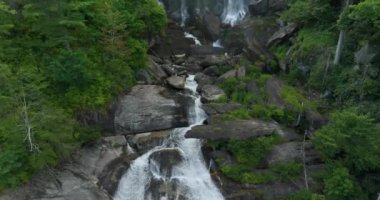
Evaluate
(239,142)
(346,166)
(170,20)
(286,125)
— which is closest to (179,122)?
(239,142)

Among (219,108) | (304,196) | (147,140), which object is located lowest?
(304,196)

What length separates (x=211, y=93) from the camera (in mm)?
26672

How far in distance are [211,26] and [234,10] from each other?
438 cm

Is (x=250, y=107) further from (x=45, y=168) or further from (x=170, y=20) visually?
(x=170, y=20)

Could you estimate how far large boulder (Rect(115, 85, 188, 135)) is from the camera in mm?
23156

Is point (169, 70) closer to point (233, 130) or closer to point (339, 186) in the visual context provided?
point (233, 130)

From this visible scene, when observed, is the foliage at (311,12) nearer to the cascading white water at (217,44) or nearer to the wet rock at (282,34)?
the wet rock at (282,34)

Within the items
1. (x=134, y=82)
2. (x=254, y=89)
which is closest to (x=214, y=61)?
(x=254, y=89)

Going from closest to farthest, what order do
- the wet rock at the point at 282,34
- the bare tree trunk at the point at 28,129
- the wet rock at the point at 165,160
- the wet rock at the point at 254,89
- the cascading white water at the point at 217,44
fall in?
the bare tree trunk at the point at 28,129 < the wet rock at the point at 165,160 < the wet rock at the point at 254,89 < the wet rock at the point at 282,34 < the cascading white water at the point at 217,44

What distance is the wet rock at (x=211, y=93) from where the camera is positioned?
26.1 metres

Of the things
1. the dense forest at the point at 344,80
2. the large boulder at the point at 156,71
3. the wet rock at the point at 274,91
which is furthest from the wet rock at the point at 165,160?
the dense forest at the point at 344,80

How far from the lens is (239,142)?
68.7ft

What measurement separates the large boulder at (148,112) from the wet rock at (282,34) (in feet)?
35.0

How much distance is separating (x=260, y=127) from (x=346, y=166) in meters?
5.14
